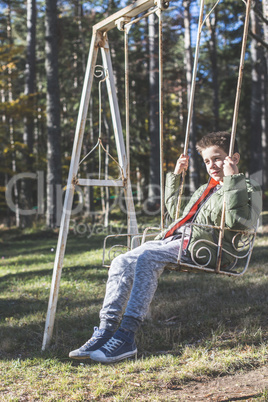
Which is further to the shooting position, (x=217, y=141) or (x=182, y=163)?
(x=182, y=163)

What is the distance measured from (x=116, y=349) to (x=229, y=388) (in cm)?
83

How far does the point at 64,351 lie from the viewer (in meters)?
3.71

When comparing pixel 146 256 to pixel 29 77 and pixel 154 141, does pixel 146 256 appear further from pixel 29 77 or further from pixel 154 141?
pixel 29 77

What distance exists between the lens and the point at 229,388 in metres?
2.88

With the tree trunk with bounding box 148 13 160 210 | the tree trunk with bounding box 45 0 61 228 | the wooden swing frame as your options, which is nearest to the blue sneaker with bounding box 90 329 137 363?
the wooden swing frame

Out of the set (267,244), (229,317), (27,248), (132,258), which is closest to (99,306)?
(229,317)

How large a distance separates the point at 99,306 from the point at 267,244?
4556mm

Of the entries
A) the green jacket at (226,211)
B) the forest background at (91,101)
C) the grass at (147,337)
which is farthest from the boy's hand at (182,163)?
the forest background at (91,101)

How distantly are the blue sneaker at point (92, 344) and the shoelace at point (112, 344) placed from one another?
0.10 m

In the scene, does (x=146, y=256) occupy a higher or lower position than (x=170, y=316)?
higher

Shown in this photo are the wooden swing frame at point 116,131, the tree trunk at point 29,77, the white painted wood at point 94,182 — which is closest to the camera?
the wooden swing frame at point 116,131

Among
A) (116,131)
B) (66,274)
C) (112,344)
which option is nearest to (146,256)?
(112,344)

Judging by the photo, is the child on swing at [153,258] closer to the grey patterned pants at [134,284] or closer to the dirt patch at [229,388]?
the grey patterned pants at [134,284]

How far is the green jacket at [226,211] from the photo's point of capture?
294 centimetres
